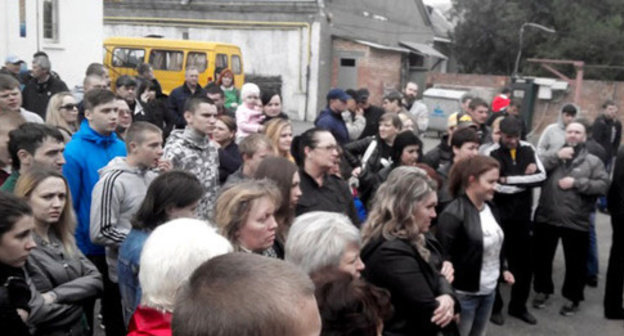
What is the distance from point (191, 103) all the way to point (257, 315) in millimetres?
3862

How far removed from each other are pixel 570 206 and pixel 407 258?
10.7 ft

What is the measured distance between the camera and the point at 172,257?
2232mm

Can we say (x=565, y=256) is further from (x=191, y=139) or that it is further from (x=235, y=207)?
(x=235, y=207)

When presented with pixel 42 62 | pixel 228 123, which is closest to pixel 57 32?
pixel 42 62

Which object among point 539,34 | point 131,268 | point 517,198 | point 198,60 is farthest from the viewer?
point 539,34

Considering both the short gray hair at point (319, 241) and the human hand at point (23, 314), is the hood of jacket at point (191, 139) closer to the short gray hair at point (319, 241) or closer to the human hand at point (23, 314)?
the short gray hair at point (319, 241)

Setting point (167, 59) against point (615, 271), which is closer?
point (615, 271)

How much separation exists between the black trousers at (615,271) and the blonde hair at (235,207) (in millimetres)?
4039

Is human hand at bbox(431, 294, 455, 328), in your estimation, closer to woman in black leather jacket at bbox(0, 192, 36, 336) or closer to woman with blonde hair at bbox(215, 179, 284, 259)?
woman with blonde hair at bbox(215, 179, 284, 259)

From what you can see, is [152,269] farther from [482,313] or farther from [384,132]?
[384,132]

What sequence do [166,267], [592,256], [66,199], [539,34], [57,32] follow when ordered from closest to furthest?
1. [166,267]
2. [66,199]
3. [592,256]
4. [57,32]
5. [539,34]

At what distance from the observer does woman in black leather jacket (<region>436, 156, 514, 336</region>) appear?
406 centimetres

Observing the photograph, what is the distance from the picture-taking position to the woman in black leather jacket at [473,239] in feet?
13.3

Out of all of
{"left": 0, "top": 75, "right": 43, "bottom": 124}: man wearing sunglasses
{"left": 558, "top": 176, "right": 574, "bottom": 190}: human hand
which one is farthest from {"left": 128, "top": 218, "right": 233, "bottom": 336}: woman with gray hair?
{"left": 558, "top": 176, "right": 574, "bottom": 190}: human hand
